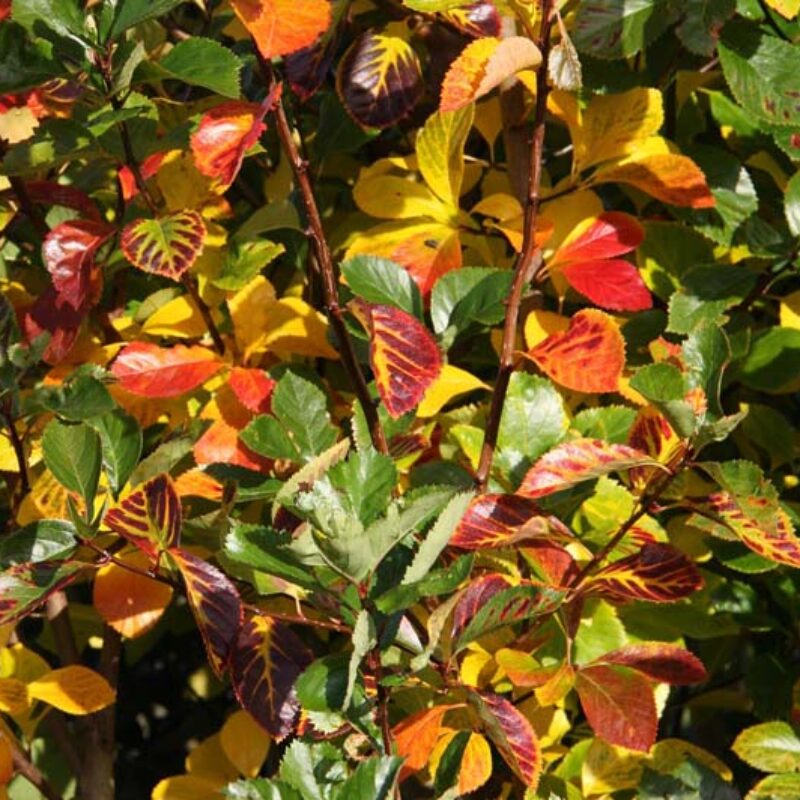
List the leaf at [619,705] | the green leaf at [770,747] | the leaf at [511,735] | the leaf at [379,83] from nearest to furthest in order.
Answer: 1. the leaf at [511,735]
2. the leaf at [619,705]
3. the green leaf at [770,747]
4. the leaf at [379,83]

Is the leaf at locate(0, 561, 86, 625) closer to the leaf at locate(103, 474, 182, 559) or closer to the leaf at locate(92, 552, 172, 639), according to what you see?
the leaf at locate(103, 474, 182, 559)

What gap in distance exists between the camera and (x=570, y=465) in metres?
1.13

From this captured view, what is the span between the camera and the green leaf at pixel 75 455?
3.70ft

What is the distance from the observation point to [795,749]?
131cm

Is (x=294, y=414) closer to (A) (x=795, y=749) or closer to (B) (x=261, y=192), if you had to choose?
(A) (x=795, y=749)

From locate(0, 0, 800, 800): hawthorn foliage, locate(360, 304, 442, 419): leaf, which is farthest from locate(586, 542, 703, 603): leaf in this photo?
locate(360, 304, 442, 419): leaf

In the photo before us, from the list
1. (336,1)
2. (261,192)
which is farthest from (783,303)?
(261,192)

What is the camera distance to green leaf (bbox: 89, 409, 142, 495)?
120 cm

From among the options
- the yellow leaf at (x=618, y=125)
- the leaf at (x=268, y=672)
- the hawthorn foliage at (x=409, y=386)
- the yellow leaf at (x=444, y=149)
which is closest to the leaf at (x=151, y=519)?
the hawthorn foliage at (x=409, y=386)

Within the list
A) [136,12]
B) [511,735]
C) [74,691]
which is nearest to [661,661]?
[511,735]

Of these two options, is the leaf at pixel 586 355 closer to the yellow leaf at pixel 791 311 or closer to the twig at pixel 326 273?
the twig at pixel 326 273

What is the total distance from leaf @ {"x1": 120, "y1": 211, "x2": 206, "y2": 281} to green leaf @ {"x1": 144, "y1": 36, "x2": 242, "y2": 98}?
133 millimetres

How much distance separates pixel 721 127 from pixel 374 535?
0.82 m

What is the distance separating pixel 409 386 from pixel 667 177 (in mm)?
406
